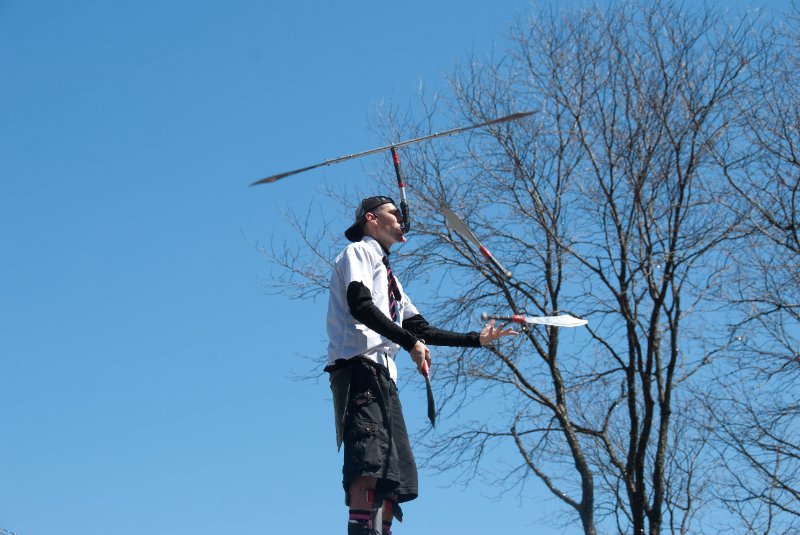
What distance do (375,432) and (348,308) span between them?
56 centimetres

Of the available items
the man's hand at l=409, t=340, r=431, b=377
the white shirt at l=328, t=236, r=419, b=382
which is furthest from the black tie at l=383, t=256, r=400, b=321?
the man's hand at l=409, t=340, r=431, b=377

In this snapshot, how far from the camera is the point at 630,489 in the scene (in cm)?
995

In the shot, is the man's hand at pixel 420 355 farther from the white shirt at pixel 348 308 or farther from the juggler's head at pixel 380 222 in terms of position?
the juggler's head at pixel 380 222

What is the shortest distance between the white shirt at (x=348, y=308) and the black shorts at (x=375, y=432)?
2.3 inches

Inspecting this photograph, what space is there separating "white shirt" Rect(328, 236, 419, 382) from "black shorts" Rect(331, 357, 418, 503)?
0.19ft

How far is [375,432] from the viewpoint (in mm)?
4465

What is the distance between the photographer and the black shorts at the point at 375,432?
4.40 metres

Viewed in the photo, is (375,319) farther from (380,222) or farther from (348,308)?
(380,222)

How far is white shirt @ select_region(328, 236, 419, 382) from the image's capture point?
463 cm

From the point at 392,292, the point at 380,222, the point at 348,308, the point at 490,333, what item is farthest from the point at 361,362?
the point at 380,222

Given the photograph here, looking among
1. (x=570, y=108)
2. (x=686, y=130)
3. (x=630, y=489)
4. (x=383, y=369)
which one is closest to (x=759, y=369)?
(x=630, y=489)

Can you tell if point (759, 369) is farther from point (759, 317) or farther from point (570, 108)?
point (570, 108)

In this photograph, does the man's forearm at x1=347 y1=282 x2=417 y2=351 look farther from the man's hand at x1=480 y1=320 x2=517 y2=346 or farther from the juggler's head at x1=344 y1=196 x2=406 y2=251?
the juggler's head at x1=344 y1=196 x2=406 y2=251

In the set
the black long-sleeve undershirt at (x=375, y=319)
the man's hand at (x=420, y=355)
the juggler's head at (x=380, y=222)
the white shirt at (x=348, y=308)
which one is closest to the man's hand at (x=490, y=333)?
the black long-sleeve undershirt at (x=375, y=319)
